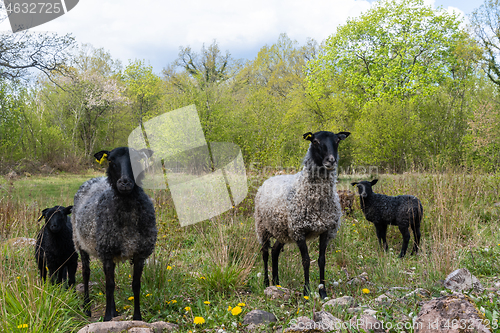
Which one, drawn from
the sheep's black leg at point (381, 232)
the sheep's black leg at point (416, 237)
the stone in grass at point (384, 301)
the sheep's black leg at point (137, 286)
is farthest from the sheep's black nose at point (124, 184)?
the sheep's black leg at point (416, 237)

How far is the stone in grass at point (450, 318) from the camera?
8.14ft

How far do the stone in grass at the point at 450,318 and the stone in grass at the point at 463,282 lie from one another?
1.08m

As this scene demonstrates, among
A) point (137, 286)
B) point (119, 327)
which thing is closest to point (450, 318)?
point (119, 327)

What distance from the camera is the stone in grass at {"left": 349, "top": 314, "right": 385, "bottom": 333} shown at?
2803 mm

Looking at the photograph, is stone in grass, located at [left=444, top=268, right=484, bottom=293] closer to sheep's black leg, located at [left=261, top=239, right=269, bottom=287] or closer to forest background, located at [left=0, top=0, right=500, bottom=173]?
sheep's black leg, located at [left=261, top=239, right=269, bottom=287]

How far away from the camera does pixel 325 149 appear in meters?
4.29

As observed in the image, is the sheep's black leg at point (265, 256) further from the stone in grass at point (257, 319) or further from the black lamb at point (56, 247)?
the black lamb at point (56, 247)

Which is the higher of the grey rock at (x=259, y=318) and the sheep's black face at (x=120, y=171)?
the sheep's black face at (x=120, y=171)

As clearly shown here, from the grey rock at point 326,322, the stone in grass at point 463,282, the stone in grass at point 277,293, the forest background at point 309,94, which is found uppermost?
the forest background at point 309,94

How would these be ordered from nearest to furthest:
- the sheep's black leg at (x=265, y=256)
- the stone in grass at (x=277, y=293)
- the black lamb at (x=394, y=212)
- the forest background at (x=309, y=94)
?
the stone in grass at (x=277, y=293) → the sheep's black leg at (x=265, y=256) → the black lamb at (x=394, y=212) → the forest background at (x=309, y=94)

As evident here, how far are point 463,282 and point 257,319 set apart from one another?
252cm

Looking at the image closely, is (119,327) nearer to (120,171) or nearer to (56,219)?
(120,171)

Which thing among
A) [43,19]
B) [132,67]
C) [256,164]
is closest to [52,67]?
[43,19]

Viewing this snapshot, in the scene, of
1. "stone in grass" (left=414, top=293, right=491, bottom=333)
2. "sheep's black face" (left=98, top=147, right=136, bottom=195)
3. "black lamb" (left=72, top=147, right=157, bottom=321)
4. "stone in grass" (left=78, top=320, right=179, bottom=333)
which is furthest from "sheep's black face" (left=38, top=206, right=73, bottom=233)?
"stone in grass" (left=414, top=293, right=491, bottom=333)
